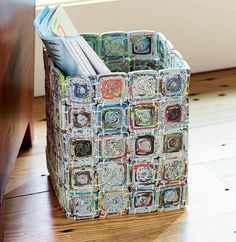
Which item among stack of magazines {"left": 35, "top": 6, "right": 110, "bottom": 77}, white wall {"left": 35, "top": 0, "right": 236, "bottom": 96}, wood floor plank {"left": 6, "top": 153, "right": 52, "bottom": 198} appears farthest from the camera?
white wall {"left": 35, "top": 0, "right": 236, "bottom": 96}

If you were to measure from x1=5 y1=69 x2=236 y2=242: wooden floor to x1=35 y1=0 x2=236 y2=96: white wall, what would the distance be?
30 centimetres

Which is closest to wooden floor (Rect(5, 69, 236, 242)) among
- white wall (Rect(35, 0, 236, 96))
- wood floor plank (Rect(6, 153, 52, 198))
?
wood floor plank (Rect(6, 153, 52, 198))

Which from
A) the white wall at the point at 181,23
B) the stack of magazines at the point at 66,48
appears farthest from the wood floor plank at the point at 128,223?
the white wall at the point at 181,23

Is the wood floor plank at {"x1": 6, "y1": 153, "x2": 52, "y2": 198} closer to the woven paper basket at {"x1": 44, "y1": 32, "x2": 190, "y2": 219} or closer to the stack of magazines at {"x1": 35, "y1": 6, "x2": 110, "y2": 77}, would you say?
the woven paper basket at {"x1": 44, "y1": 32, "x2": 190, "y2": 219}

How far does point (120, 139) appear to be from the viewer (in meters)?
1.52

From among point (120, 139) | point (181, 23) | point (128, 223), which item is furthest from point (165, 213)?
point (181, 23)

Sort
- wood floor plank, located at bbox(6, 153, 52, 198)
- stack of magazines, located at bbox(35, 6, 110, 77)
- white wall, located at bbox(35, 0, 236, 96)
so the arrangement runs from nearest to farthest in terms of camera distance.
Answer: stack of magazines, located at bbox(35, 6, 110, 77) < wood floor plank, located at bbox(6, 153, 52, 198) < white wall, located at bbox(35, 0, 236, 96)

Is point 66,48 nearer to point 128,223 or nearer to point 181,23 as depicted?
point 128,223

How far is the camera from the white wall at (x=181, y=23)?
210 cm

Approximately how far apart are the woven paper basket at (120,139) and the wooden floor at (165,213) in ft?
0.12

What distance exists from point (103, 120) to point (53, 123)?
0.15 m

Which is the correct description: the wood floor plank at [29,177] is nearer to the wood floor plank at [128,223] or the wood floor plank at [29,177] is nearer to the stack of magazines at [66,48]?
the wood floor plank at [128,223]

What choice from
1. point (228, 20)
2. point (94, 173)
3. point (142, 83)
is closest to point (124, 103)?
point (142, 83)

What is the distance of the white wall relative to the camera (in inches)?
82.7
